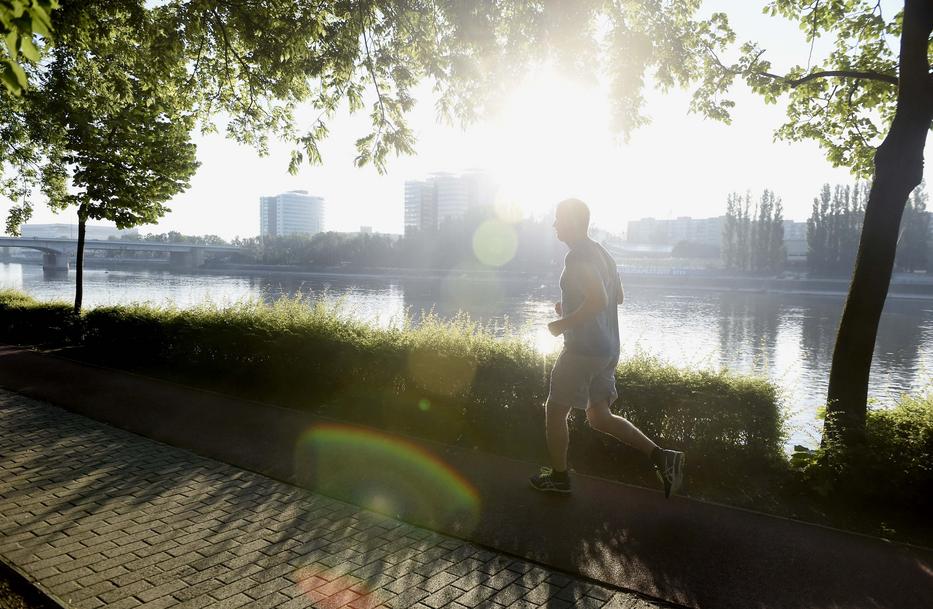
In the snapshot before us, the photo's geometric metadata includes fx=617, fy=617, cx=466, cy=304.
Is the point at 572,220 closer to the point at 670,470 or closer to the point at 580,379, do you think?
the point at 580,379

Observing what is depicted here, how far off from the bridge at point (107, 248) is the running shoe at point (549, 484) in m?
68.0

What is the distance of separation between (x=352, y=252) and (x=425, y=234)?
449 inches

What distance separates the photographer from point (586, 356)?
394 centimetres

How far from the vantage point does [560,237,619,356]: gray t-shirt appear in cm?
393

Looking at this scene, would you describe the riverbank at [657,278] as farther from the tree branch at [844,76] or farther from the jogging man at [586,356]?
the jogging man at [586,356]

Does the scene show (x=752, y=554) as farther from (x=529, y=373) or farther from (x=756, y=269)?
(x=756, y=269)

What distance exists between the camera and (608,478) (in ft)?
15.4

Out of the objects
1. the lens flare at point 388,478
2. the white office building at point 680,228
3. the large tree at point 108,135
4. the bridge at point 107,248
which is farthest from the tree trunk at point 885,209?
the white office building at point 680,228

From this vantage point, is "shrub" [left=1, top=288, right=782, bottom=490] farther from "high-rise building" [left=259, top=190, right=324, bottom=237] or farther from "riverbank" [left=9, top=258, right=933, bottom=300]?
"high-rise building" [left=259, top=190, right=324, bottom=237]

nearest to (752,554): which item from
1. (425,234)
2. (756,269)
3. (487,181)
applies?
(756,269)

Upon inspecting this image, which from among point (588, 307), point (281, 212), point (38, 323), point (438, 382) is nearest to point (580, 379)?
point (588, 307)

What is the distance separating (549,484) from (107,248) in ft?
298

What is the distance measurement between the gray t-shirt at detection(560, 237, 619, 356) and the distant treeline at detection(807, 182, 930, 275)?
7678 cm

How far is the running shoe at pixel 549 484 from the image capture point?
4.18 metres
